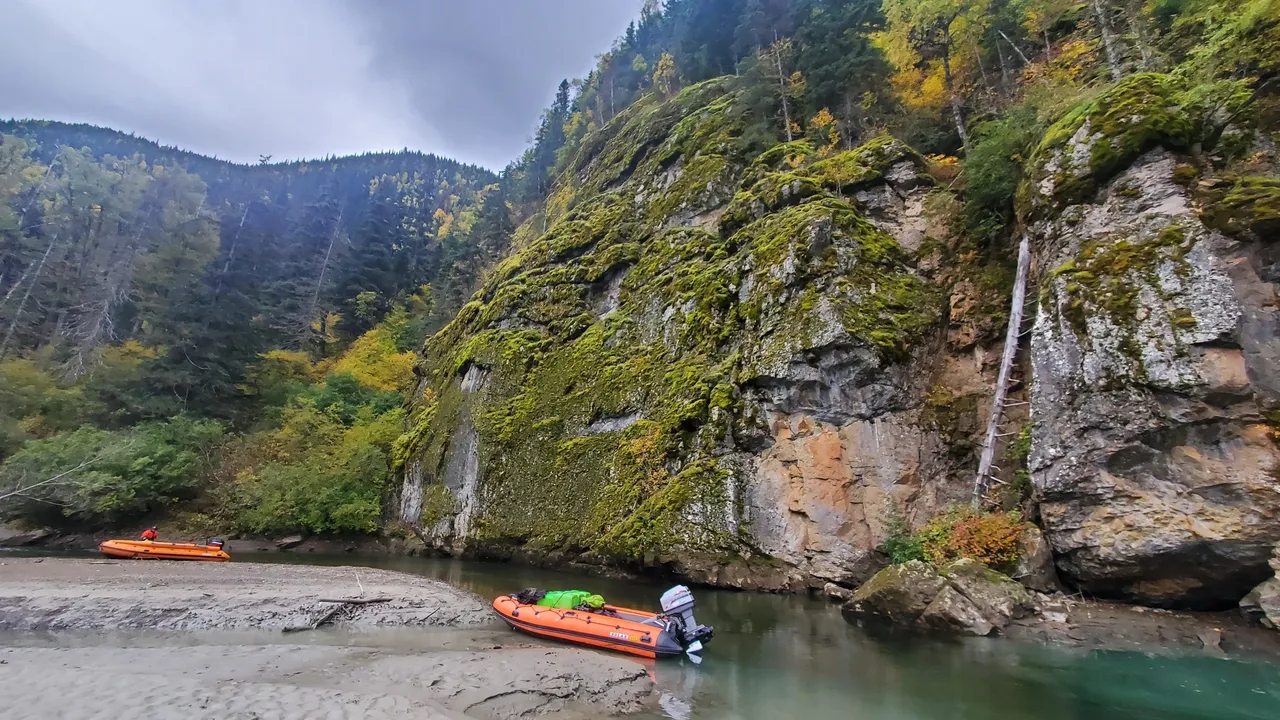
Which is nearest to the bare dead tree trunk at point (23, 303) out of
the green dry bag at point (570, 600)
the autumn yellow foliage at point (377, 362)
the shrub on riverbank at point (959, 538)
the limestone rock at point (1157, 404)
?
the autumn yellow foliage at point (377, 362)

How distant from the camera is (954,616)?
1090 centimetres

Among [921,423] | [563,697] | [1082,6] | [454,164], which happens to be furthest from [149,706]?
[454,164]

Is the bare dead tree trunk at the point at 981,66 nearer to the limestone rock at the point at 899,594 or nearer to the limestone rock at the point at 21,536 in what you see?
the limestone rock at the point at 899,594

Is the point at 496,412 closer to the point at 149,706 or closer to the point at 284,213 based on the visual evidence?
the point at 149,706

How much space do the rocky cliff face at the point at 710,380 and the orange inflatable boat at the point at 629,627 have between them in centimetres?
539

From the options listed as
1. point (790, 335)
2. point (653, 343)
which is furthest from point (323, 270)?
point (790, 335)

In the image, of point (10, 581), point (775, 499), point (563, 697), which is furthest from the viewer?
point (775, 499)

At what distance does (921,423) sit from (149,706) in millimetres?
16613

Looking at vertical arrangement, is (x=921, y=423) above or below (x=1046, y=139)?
below

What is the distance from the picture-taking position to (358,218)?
51.8m

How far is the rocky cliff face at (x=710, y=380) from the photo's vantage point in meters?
15.5

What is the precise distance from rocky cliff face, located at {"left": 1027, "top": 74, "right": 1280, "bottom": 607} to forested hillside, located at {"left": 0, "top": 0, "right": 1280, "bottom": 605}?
2.3 inches

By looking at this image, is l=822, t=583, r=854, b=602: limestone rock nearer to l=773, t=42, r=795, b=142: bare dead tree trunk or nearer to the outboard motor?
the outboard motor

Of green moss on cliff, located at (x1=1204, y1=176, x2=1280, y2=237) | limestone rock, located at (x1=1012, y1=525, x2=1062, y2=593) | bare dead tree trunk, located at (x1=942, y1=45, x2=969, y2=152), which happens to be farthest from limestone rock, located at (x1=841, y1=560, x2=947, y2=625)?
bare dead tree trunk, located at (x1=942, y1=45, x2=969, y2=152)
